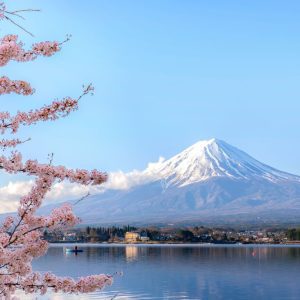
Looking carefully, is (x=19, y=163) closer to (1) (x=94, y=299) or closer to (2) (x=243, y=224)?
(1) (x=94, y=299)

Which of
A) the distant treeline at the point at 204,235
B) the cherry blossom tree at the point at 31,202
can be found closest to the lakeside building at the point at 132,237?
the distant treeline at the point at 204,235

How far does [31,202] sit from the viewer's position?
14.4ft

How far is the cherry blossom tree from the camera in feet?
13.5

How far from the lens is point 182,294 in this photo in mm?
34438

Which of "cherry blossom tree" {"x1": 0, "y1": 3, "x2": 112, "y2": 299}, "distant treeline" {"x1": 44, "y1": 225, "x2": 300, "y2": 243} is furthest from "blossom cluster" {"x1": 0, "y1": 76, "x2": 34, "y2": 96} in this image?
"distant treeline" {"x1": 44, "y1": 225, "x2": 300, "y2": 243}

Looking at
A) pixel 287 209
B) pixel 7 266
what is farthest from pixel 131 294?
pixel 287 209

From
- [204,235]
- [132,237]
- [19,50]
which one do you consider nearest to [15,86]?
[19,50]

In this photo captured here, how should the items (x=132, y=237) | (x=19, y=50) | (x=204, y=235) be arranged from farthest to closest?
(x=132, y=237) → (x=204, y=235) → (x=19, y=50)

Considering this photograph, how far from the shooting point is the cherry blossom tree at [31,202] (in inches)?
162

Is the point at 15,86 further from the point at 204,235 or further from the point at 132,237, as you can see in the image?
the point at 132,237

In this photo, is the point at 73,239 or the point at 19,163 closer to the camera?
the point at 19,163

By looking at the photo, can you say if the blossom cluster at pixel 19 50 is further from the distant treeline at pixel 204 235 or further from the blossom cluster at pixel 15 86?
the distant treeline at pixel 204 235

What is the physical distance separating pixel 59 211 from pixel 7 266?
1.65 feet

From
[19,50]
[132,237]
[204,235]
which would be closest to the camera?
[19,50]
